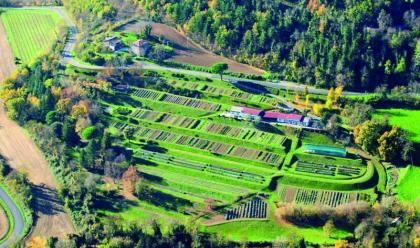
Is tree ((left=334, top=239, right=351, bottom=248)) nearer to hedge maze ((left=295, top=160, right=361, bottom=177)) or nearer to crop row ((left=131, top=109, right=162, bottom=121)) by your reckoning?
hedge maze ((left=295, top=160, right=361, bottom=177))

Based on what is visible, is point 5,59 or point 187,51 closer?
point 187,51

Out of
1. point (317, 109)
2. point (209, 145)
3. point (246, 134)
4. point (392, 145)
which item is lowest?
point (209, 145)

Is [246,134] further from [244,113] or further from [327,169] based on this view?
[327,169]

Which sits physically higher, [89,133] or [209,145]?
[209,145]

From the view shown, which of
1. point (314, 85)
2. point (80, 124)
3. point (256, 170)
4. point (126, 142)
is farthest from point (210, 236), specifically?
point (314, 85)

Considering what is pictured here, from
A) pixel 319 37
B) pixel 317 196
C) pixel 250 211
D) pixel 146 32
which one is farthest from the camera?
pixel 146 32

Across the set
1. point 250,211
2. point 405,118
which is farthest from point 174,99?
point 405,118

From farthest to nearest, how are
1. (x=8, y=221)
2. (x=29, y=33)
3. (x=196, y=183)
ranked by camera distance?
1. (x=29, y=33)
2. (x=196, y=183)
3. (x=8, y=221)

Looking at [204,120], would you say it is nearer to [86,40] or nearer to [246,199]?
[246,199]
